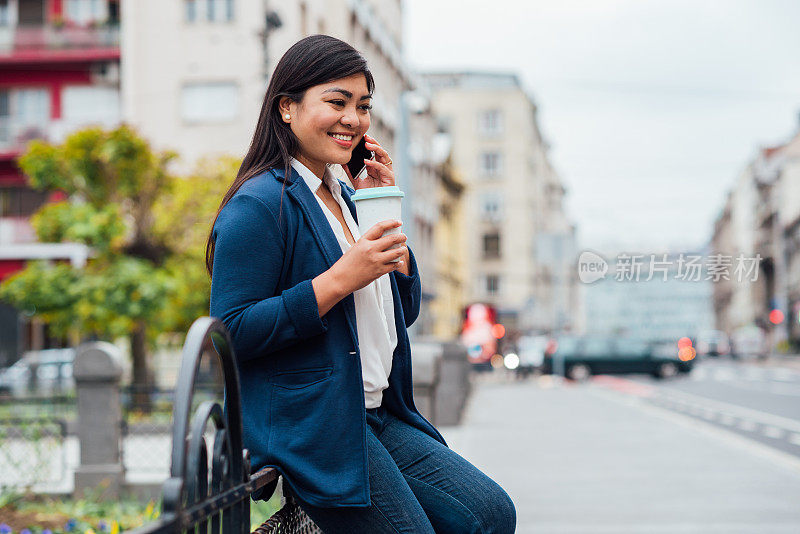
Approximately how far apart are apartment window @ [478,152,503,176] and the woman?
8239cm

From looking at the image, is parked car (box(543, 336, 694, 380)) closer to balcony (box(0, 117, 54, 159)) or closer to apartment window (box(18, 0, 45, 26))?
balcony (box(0, 117, 54, 159))

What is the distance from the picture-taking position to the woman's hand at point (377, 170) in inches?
111

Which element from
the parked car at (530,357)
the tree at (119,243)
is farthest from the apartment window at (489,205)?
the tree at (119,243)

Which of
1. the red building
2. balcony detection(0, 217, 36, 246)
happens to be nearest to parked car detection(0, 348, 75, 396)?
the red building

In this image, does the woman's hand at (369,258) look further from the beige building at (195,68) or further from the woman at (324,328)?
the beige building at (195,68)

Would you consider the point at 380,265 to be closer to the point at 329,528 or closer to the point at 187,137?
the point at 329,528

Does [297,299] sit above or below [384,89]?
below

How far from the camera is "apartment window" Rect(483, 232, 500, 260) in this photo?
272 feet

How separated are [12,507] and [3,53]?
30.7 meters

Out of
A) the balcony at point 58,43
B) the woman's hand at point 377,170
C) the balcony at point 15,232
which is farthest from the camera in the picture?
the balcony at point 15,232

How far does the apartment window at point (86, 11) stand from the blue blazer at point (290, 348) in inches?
1375

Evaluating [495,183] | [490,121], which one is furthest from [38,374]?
[490,121]

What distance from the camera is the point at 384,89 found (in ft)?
142

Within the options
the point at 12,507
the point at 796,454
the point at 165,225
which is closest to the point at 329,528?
the point at 12,507
